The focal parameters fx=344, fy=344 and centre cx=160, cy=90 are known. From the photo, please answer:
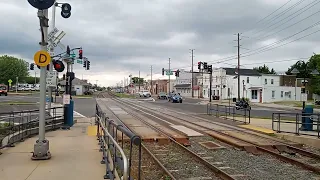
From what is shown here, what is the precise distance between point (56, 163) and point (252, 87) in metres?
70.0

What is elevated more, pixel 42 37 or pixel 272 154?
pixel 42 37

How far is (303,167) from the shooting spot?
9.82m

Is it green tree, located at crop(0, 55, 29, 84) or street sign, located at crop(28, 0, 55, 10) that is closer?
street sign, located at crop(28, 0, 55, 10)

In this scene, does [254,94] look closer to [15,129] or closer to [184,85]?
[184,85]

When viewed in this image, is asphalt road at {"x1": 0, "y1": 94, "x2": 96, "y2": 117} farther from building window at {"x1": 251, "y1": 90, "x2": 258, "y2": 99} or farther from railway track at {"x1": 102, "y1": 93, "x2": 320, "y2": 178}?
building window at {"x1": 251, "y1": 90, "x2": 258, "y2": 99}

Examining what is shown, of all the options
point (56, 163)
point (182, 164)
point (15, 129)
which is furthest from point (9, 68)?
point (56, 163)

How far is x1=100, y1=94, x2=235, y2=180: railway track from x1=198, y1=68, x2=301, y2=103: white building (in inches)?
2389

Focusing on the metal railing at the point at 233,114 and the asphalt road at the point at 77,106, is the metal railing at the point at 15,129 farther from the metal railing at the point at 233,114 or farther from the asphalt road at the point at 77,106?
the metal railing at the point at 233,114

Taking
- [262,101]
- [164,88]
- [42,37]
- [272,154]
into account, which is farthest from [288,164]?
[164,88]

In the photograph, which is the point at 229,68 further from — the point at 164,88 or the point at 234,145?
the point at 234,145

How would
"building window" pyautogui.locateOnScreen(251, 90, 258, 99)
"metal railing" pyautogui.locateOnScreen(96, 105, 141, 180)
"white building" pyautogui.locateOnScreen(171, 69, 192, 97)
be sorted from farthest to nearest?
"white building" pyautogui.locateOnScreen(171, 69, 192, 97) → "building window" pyautogui.locateOnScreen(251, 90, 258, 99) → "metal railing" pyautogui.locateOnScreen(96, 105, 141, 180)

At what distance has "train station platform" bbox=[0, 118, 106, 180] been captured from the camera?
7043 millimetres

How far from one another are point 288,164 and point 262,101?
63650mm

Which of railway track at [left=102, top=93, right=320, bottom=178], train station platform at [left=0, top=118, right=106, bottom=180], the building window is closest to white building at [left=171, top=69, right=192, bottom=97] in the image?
the building window
